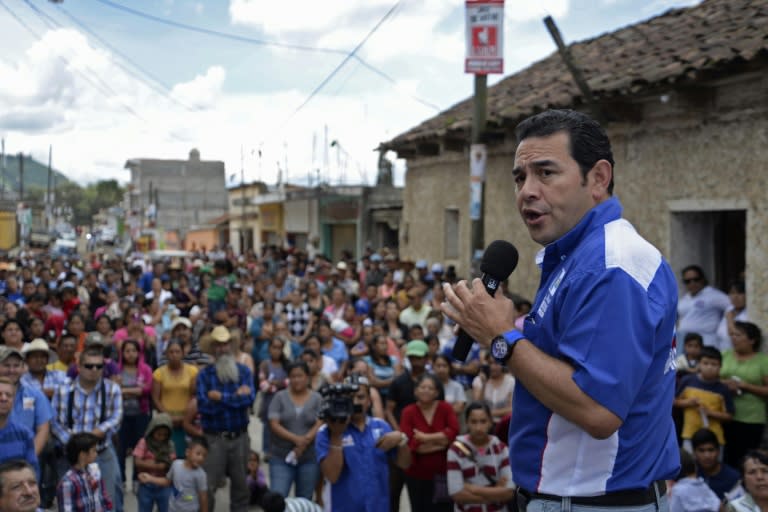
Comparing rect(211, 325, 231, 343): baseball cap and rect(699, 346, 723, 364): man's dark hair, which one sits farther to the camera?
rect(211, 325, 231, 343): baseball cap

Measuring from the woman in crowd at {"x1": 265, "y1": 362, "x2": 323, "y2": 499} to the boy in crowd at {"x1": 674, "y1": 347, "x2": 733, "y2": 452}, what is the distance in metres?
3.25

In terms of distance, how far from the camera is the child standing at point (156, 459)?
7.31m

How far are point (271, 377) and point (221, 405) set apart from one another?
1401 millimetres

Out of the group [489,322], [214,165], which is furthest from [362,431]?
[214,165]

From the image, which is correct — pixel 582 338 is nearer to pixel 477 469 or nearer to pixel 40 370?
pixel 477 469

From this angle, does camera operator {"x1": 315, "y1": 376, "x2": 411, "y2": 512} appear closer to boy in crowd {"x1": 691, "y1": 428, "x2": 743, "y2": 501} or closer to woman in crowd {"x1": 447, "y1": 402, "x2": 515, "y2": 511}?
woman in crowd {"x1": 447, "y1": 402, "x2": 515, "y2": 511}

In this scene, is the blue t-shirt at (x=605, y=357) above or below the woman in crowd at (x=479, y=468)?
above

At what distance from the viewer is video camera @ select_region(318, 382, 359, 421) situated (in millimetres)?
5945

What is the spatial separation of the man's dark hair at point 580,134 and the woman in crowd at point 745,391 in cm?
571

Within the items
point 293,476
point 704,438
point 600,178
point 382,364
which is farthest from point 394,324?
point 600,178

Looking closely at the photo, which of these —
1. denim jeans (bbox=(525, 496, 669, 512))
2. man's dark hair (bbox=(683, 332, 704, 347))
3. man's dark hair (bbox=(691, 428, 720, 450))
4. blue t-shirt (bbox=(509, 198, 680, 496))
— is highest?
blue t-shirt (bbox=(509, 198, 680, 496))

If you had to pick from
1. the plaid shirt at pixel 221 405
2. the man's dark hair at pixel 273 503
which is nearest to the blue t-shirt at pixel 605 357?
the man's dark hair at pixel 273 503

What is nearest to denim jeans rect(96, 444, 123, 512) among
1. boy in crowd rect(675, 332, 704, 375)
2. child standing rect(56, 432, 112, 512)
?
child standing rect(56, 432, 112, 512)

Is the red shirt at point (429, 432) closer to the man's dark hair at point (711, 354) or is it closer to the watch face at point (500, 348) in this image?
the man's dark hair at point (711, 354)
